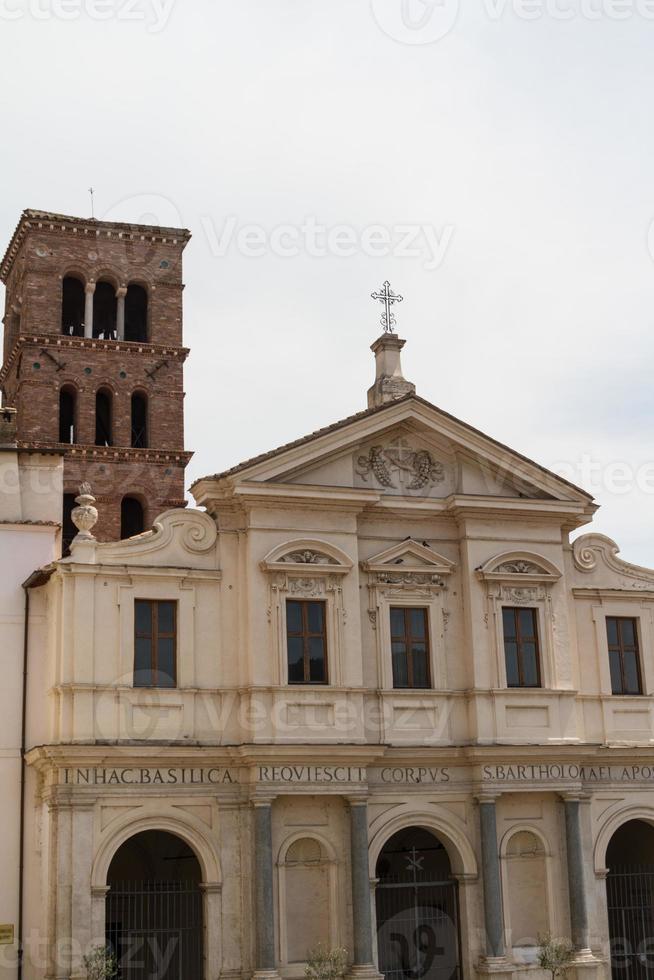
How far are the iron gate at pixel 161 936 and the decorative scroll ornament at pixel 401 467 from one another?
29.3ft

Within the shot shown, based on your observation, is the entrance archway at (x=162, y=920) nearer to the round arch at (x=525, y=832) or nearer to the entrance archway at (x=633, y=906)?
the round arch at (x=525, y=832)

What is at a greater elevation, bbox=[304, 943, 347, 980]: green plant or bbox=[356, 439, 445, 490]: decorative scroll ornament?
bbox=[356, 439, 445, 490]: decorative scroll ornament

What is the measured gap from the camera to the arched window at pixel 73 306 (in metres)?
45.8

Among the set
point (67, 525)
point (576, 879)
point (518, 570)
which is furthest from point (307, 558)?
point (67, 525)

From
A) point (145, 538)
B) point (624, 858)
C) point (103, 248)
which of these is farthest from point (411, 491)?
point (103, 248)

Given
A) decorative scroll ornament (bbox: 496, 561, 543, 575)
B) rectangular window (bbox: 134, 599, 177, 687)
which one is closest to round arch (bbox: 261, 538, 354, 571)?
rectangular window (bbox: 134, 599, 177, 687)

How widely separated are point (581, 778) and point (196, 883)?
8161 mm

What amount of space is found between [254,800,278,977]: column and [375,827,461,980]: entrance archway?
9.08 feet

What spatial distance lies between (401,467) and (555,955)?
33.2 feet

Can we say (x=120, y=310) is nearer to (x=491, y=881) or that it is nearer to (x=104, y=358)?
(x=104, y=358)

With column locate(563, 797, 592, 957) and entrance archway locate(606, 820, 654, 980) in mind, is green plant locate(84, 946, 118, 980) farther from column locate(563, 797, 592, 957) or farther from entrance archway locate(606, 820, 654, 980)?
entrance archway locate(606, 820, 654, 980)

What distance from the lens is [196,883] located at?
2659cm

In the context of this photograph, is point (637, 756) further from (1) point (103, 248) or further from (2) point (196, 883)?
(1) point (103, 248)

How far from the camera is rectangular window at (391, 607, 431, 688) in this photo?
2808cm
